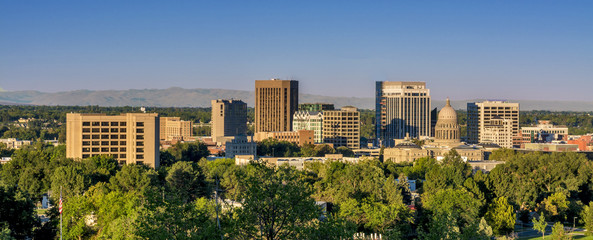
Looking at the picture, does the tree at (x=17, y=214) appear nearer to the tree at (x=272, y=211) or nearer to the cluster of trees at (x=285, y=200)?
the cluster of trees at (x=285, y=200)

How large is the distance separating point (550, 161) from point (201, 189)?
2781 inches

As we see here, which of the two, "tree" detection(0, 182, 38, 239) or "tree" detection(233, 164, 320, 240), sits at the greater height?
"tree" detection(233, 164, 320, 240)

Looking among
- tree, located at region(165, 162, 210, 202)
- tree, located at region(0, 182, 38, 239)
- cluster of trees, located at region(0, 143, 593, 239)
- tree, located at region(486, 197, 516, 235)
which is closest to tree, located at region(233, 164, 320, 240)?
cluster of trees, located at region(0, 143, 593, 239)

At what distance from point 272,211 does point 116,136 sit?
11607 centimetres

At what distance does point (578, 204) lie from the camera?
11769cm

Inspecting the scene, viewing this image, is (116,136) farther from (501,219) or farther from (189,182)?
(501,219)

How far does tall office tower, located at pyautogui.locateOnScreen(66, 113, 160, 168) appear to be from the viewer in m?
156

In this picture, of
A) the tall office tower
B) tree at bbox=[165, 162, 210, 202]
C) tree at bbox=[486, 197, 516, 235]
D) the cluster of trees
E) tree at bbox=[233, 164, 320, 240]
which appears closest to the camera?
tree at bbox=[233, 164, 320, 240]

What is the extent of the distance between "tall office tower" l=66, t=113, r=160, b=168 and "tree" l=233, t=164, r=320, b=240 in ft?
364

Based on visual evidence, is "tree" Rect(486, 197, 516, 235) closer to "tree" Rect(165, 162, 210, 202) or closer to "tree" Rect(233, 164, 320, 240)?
"tree" Rect(165, 162, 210, 202)

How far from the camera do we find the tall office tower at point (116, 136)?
511 feet

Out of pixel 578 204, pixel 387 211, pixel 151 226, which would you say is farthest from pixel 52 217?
pixel 578 204

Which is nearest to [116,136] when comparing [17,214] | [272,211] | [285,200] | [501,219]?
[17,214]

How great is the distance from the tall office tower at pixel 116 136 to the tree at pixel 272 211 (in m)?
111
